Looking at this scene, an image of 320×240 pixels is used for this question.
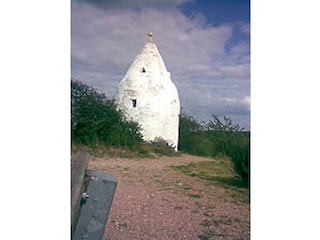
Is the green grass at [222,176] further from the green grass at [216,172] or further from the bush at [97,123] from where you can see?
the bush at [97,123]

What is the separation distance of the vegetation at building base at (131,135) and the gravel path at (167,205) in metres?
0.09

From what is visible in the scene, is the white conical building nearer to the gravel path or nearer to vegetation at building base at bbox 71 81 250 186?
vegetation at building base at bbox 71 81 250 186

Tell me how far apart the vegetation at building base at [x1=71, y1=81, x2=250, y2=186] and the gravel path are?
0.29ft

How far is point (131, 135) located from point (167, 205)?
494 mm

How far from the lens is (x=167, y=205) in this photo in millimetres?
2148

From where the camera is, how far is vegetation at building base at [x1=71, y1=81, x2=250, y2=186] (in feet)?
5.24

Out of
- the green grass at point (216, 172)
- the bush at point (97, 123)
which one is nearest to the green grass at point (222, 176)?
the green grass at point (216, 172)

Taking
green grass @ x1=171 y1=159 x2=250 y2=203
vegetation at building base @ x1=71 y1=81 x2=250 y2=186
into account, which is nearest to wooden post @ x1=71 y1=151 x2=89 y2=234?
vegetation at building base @ x1=71 y1=81 x2=250 y2=186

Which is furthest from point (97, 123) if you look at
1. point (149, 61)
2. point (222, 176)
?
point (222, 176)

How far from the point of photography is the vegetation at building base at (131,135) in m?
1.60
